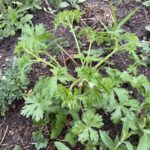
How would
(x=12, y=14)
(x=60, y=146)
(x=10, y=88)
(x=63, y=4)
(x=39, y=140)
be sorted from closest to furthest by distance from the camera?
1. (x=60, y=146)
2. (x=39, y=140)
3. (x=10, y=88)
4. (x=12, y=14)
5. (x=63, y=4)

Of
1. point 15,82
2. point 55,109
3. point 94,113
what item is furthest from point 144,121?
point 15,82

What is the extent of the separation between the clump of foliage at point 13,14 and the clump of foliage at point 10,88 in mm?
496

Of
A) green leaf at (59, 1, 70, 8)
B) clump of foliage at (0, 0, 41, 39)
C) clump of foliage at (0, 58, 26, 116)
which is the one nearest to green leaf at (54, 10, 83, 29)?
clump of foliage at (0, 58, 26, 116)

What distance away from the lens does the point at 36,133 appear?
2.57 m

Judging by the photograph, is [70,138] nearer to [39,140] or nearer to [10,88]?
[39,140]

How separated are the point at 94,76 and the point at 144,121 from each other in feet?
1.41

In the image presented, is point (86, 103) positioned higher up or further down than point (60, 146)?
higher up

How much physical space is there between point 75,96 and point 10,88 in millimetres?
579

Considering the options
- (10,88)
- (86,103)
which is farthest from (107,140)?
(10,88)

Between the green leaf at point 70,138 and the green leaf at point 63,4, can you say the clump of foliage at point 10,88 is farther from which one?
the green leaf at point 63,4

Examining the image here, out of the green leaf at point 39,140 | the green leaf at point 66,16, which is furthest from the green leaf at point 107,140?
the green leaf at point 66,16

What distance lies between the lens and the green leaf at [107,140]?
2.42 metres

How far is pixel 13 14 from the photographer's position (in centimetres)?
311

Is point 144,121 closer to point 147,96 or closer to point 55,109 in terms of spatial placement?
point 147,96
